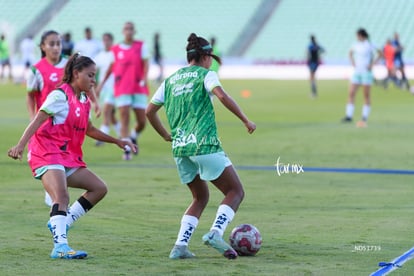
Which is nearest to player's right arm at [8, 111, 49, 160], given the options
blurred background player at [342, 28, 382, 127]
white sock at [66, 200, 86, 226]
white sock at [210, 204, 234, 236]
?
white sock at [66, 200, 86, 226]

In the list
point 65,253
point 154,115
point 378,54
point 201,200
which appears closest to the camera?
point 65,253

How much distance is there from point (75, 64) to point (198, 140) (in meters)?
1.32

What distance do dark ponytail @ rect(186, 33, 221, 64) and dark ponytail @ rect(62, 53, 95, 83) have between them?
0.90m

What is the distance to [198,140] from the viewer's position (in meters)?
8.63

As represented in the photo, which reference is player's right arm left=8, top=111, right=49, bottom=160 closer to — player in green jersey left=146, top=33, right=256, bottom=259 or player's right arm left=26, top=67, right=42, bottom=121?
player in green jersey left=146, top=33, right=256, bottom=259

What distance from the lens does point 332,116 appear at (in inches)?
1096

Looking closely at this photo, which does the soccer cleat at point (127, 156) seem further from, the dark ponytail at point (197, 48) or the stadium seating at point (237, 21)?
the stadium seating at point (237, 21)

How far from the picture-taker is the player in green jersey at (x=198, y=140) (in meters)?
8.62

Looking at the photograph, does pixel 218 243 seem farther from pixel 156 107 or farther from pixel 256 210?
pixel 256 210

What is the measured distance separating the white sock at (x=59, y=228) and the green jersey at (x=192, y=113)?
44.4 inches

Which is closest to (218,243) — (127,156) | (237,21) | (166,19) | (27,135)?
(27,135)

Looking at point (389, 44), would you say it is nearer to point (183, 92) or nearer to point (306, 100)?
point (306, 100)

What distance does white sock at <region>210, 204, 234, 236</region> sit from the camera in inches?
341

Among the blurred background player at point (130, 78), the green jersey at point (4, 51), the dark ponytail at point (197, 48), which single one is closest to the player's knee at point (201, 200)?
the dark ponytail at point (197, 48)
